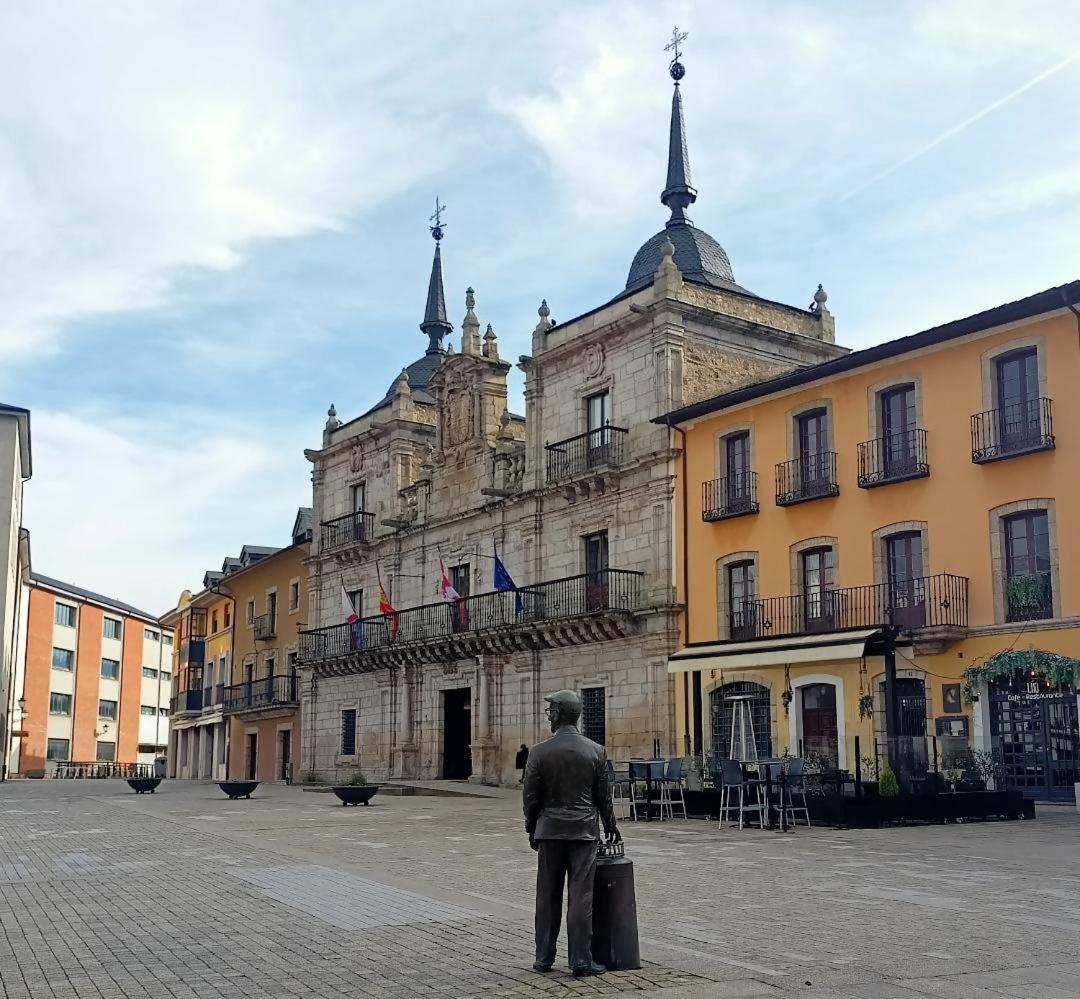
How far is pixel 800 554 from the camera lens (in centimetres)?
2561

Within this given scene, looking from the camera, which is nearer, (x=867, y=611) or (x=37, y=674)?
(x=867, y=611)

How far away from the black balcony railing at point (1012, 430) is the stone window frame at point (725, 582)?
18.3 ft

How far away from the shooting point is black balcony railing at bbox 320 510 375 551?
134 ft

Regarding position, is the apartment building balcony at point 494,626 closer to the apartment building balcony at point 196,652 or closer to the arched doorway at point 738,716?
the arched doorway at point 738,716

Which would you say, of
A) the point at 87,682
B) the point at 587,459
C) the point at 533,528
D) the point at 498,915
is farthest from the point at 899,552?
the point at 87,682

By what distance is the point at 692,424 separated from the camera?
2811cm

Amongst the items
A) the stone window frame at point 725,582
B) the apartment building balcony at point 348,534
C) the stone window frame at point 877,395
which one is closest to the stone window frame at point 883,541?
the stone window frame at point 877,395

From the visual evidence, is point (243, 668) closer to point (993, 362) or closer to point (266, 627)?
point (266, 627)

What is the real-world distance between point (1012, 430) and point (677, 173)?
49.9ft

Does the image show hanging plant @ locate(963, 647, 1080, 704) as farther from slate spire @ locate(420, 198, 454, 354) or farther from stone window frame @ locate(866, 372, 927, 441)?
slate spire @ locate(420, 198, 454, 354)

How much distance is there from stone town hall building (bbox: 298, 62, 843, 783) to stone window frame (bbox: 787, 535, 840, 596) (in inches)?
128

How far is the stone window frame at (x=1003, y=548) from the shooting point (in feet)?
69.1

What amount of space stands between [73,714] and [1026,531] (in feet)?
195

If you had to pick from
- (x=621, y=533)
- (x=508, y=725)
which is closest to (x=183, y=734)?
(x=508, y=725)
